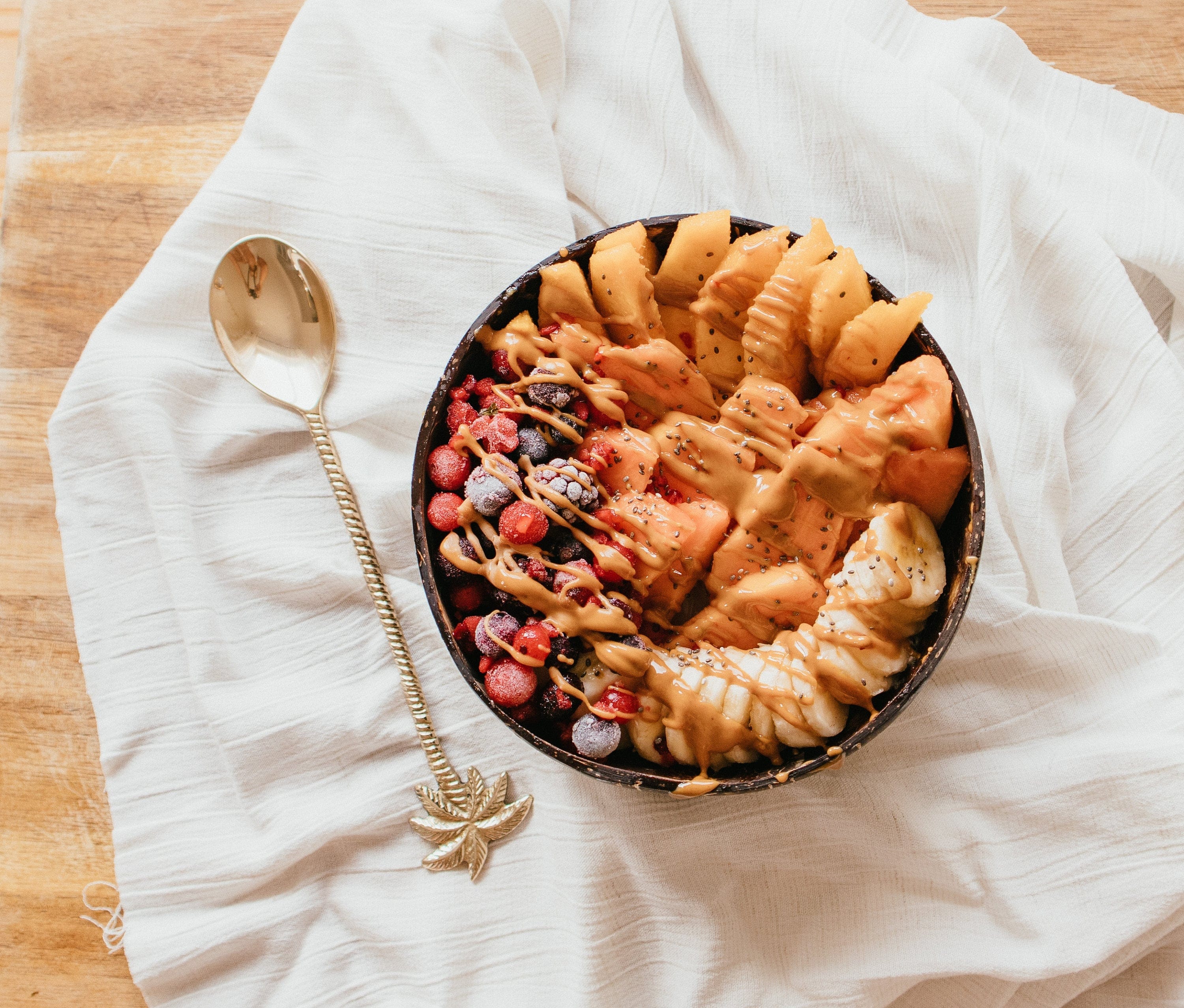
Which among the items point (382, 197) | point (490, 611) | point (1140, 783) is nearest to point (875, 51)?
point (382, 197)

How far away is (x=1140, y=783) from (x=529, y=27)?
1795mm

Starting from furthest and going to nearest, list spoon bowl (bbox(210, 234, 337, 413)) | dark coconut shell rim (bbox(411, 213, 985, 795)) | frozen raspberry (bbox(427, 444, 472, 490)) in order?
1. spoon bowl (bbox(210, 234, 337, 413))
2. frozen raspberry (bbox(427, 444, 472, 490))
3. dark coconut shell rim (bbox(411, 213, 985, 795))

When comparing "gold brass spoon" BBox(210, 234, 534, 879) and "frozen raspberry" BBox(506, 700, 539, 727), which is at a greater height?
"gold brass spoon" BBox(210, 234, 534, 879)

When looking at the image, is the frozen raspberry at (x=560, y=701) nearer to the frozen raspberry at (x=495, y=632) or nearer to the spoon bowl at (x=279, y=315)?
the frozen raspberry at (x=495, y=632)

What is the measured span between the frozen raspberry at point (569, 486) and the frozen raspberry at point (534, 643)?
6.8 inches

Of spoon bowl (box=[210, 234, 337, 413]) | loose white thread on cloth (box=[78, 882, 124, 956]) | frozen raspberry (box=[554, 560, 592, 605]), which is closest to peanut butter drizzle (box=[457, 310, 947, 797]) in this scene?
frozen raspberry (box=[554, 560, 592, 605])

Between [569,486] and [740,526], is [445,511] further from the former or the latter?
[740,526]

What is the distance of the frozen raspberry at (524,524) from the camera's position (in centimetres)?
136

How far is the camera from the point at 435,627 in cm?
171

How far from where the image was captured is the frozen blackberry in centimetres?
144

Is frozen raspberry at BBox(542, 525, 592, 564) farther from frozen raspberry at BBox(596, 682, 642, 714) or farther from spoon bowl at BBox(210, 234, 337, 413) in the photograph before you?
spoon bowl at BBox(210, 234, 337, 413)

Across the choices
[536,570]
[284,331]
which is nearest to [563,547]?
[536,570]

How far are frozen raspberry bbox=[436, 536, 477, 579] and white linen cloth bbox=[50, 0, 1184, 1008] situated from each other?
299mm

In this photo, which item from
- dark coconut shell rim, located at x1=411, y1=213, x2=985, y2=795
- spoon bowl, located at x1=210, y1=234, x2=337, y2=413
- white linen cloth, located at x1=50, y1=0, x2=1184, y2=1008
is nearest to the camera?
dark coconut shell rim, located at x1=411, y1=213, x2=985, y2=795
